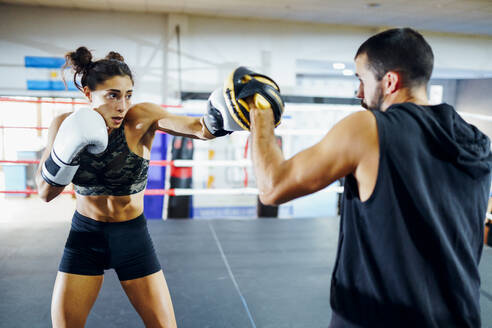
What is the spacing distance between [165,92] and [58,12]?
5.50ft

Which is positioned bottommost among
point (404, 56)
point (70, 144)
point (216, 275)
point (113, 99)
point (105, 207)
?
point (216, 275)

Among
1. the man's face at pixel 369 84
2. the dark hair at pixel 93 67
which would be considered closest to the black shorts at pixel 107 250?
the dark hair at pixel 93 67

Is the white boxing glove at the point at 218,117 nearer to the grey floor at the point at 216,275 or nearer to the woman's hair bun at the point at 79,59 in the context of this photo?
the woman's hair bun at the point at 79,59

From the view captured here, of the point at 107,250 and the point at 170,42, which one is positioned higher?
the point at 170,42

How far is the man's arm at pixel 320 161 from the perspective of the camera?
29.1 inches

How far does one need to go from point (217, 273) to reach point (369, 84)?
1861mm

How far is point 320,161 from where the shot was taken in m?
0.77

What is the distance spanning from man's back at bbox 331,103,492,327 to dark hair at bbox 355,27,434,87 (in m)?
0.09

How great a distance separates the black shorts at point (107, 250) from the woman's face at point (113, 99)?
38 cm

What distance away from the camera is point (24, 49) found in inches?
202

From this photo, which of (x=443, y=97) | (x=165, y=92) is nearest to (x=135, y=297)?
(x=165, y=92)

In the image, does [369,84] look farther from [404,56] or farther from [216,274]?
[216,274]

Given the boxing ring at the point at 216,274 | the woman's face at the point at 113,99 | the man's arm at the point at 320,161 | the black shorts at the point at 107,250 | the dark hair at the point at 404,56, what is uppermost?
the dark hair at the point at 404,56

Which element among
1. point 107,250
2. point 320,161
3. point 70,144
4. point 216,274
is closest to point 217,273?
point 216,274
